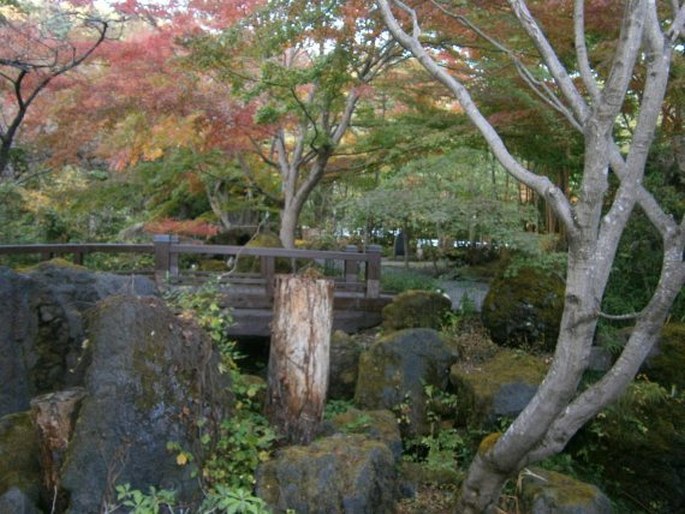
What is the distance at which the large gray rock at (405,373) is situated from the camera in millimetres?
6566

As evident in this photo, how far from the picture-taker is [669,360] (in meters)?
6.62

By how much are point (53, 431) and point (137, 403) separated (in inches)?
20.9

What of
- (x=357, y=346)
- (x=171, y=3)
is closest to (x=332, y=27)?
(x=171, y=3)

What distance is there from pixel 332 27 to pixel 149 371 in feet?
19.1

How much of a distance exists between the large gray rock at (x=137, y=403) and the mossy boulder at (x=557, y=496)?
2.45 metres

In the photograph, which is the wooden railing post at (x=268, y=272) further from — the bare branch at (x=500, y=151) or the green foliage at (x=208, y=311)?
the bare branch at (x=500, y=151)

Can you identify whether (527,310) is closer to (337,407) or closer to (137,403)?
(337,407)

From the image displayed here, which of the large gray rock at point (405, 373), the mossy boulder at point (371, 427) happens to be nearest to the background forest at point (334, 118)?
the large gray rock at point (405, 373)

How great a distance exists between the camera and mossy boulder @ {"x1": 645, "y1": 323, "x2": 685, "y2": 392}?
6543mm

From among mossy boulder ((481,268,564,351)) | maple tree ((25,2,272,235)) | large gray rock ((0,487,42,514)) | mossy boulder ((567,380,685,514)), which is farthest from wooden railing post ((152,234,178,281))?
mossy boulder ((567,380,685,514))

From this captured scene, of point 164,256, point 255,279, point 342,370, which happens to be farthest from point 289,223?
point 342,370

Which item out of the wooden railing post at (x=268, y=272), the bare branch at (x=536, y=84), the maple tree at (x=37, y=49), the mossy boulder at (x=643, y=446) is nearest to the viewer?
the bare branch at (x=536, y=84)

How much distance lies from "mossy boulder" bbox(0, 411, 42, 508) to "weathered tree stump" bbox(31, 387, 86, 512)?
0.10 m

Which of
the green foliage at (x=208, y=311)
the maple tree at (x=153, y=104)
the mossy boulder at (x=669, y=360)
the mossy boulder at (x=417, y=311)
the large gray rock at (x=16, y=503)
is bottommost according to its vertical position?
the large gray rock at (x=16, y=503)
